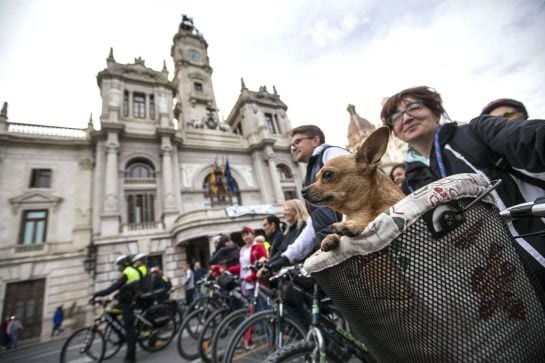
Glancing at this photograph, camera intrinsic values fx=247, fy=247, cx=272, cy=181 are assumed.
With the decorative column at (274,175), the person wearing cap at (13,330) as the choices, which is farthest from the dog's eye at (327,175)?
the decorative column at (274,175)

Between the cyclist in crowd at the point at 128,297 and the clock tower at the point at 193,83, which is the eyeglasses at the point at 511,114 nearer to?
the cyclist in crowd at the point at 128,297

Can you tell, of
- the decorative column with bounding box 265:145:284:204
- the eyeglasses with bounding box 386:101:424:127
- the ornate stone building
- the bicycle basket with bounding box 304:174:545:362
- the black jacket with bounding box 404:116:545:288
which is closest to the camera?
the bicycle basket with bounding box 304:174:545:362

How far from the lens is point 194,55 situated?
89.0 ft

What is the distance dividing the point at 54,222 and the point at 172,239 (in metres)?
6.59

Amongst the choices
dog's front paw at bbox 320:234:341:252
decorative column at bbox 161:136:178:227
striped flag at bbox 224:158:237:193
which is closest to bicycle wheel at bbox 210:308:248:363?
dog's front paw at bbox 320:234:341:252

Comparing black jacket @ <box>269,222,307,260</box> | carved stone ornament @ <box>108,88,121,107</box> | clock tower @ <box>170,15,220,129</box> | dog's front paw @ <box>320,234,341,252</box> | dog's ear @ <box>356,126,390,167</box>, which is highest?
clock tower @ <box>170,15,220,129</box>

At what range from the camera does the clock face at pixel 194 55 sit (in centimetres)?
2686

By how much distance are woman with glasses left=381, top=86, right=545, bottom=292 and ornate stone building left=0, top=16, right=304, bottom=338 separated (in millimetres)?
12648

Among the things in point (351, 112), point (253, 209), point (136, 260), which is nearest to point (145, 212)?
point (253, 209)

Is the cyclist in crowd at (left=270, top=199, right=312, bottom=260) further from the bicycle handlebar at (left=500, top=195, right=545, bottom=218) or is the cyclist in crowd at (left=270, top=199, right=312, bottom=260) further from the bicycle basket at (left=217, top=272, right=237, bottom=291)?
the bicycle handlebar at (left=500, top=195, right=545, bottom=218)

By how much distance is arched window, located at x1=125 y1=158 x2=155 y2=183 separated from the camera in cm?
1605

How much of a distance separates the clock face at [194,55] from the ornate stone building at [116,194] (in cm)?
712

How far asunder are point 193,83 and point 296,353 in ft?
88.9

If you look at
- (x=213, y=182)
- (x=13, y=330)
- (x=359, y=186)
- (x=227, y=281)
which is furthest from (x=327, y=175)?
(x=213, y=182)
